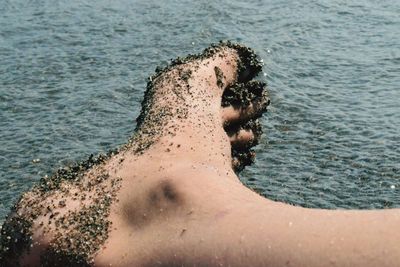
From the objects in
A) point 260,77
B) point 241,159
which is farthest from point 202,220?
point 260,77

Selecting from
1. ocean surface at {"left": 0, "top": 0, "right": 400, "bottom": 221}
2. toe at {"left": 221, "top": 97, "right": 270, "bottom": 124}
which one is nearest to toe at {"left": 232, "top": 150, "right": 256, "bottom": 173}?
toe at {"left": 221, "top": 97, "right": 270, "bottom": 124}

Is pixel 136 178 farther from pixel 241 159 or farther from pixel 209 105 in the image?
pixel 241 159

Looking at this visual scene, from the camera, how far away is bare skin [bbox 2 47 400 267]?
7.93ft

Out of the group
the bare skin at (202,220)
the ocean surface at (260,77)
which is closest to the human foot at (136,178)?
the bare skin at (202,220)

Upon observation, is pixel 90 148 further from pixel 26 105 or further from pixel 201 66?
pixel 201 66

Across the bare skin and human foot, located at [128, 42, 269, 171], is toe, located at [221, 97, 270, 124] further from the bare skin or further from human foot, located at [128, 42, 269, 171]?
the bare skin

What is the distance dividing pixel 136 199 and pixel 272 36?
19.5 ft

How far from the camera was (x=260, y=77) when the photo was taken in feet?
24.9

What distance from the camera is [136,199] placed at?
3.25 m

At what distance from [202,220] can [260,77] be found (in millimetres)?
4871

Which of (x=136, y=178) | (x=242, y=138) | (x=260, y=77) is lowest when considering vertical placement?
(x=260, y=77)

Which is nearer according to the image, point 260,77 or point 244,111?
point 244,111

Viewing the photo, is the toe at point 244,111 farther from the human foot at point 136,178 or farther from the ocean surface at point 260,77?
the ocean surface at point 260,77

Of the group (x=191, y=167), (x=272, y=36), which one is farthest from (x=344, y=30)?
(x=191, y=167)
